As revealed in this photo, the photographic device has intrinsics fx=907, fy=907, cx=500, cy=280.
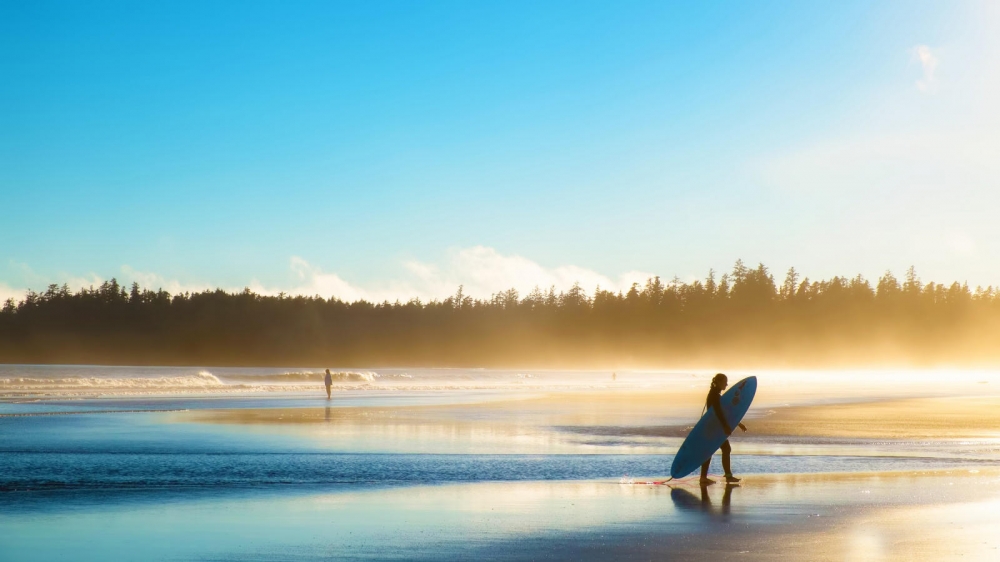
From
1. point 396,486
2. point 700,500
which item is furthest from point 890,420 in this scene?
point 396,486

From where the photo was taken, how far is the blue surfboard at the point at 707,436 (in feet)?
47.6

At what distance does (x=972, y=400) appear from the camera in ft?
137

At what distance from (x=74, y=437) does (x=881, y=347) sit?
19850 centimetres

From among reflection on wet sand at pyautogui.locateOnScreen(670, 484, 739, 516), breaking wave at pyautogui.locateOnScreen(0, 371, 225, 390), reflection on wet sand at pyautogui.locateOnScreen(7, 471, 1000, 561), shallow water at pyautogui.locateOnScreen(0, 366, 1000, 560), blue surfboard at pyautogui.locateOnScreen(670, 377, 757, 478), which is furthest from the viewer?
breaking wave at pyautogui.locateOnScreen(0, 371, 225, 390)

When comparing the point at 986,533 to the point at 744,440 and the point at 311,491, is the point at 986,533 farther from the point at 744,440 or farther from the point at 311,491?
the point at 744,440

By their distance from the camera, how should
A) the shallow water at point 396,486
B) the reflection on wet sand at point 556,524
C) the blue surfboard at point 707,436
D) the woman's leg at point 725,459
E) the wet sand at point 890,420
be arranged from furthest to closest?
1. the wet sand at point 890,420
2. the blue surfboard at point 707,436
3. the woman's leg at point 725,459
4. the shallow water at point 396,486
5. the reflection on wet sand at point 556,524

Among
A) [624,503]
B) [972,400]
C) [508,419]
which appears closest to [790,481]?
[624,503]

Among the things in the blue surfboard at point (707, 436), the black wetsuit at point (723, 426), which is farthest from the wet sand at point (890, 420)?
the black wetsuit at point (723, 426)

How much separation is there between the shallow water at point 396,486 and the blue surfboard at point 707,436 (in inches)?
31.3

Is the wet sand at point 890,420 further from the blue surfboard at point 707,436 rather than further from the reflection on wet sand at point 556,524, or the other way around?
the reflection on wet sand at point 556,524

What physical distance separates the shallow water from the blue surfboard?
2.61ft

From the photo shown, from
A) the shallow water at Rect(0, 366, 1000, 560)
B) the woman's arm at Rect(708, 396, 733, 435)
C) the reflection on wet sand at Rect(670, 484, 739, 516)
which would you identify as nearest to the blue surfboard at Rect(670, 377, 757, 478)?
the woman's arm at Rect(708, 396, 733, 435)

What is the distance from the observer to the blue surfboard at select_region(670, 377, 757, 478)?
571 inches

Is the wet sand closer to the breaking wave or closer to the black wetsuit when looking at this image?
the black wetsuit
